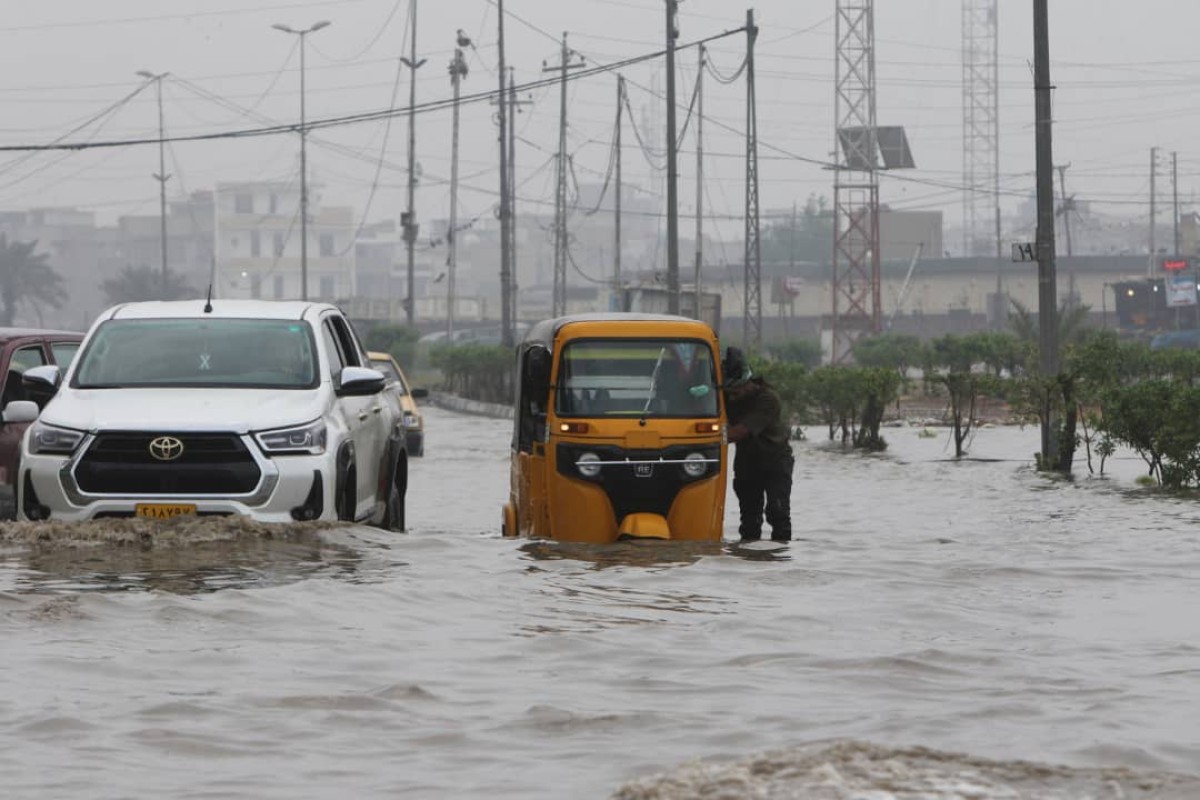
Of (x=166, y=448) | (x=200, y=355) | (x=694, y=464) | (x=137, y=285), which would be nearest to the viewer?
(x=166, y=448)

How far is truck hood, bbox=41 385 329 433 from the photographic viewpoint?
11727 mm

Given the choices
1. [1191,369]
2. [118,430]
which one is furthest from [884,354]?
[118,430]

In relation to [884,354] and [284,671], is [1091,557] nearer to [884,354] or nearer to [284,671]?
[284,671]

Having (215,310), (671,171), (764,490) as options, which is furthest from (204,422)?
(671,171)

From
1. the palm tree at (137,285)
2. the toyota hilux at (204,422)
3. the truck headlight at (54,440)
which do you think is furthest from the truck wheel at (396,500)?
the palm tree at (137,285)

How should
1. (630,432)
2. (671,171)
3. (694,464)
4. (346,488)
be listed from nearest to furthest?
(346,488), (630,432), (694,464), (671,171)

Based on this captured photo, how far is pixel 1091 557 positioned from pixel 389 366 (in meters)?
15.1

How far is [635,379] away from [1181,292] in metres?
83.7

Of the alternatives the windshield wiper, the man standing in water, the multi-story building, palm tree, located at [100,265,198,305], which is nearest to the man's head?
the man standing in water

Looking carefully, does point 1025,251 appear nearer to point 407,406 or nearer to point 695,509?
point 407,406

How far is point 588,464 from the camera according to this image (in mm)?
13602

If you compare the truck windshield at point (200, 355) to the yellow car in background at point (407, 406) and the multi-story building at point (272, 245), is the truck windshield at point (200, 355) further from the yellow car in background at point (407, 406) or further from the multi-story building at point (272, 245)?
the multi-story building at point (272, 245)

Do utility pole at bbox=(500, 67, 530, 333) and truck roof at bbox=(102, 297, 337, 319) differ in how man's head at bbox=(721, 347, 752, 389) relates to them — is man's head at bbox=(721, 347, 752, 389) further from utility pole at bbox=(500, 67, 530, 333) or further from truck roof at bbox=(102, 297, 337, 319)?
utility pole at bbox=(500, 67, 530, 333)

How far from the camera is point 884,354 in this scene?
64000 millimetres
